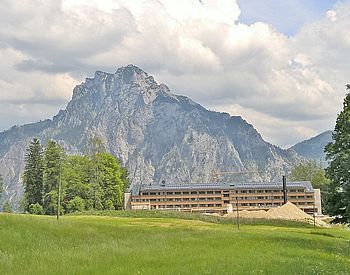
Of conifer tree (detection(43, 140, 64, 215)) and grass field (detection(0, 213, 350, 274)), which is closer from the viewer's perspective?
grass field (detection(0, 213, 350, 274))

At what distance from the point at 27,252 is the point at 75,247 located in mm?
5115

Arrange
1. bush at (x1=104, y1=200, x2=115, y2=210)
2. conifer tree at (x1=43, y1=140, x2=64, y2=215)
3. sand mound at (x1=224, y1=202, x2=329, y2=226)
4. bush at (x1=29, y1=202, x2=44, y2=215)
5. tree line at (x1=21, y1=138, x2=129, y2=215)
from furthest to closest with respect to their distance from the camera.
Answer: bush at (x1=104, y1=200, x2=115, y2=210) < sand mound at (x1=224, y1=202, x2=329, y2=226) < tree line at (x1=21, y1=138, x2=129, y2=215) < conifer tree at (x1=43, y1=140, x2=64, y2=215) < bush at (x1=29, y1=202, x2=44, y2=215)

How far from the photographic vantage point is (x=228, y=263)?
30.3 meters

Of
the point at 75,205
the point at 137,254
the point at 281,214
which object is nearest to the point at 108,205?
the point at 75,205

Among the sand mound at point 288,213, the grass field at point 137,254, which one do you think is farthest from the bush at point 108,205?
the grass field at point 137,254

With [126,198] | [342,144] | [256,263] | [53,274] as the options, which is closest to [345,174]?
[342,144]

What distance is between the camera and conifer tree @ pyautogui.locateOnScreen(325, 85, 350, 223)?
49.5m

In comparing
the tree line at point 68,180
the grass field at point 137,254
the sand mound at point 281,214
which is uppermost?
the tree line at point 68,180

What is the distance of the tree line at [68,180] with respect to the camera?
127250 mm

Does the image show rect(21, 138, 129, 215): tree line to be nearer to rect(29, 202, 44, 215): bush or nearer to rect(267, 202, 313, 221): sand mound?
rect(29, 202, 44, 215): bush

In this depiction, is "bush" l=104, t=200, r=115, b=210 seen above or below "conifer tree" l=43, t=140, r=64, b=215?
below

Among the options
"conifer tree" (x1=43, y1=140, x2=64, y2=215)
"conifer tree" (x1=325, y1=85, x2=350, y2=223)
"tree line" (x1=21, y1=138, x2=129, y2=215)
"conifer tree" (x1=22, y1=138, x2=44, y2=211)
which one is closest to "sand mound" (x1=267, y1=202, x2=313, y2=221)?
"tree line" (x1=21, y1=138, x2=129, y2=215)

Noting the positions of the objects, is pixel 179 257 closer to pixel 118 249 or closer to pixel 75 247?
pixel 118 249

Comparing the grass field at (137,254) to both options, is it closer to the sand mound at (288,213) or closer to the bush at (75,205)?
the bush at (75,205)
